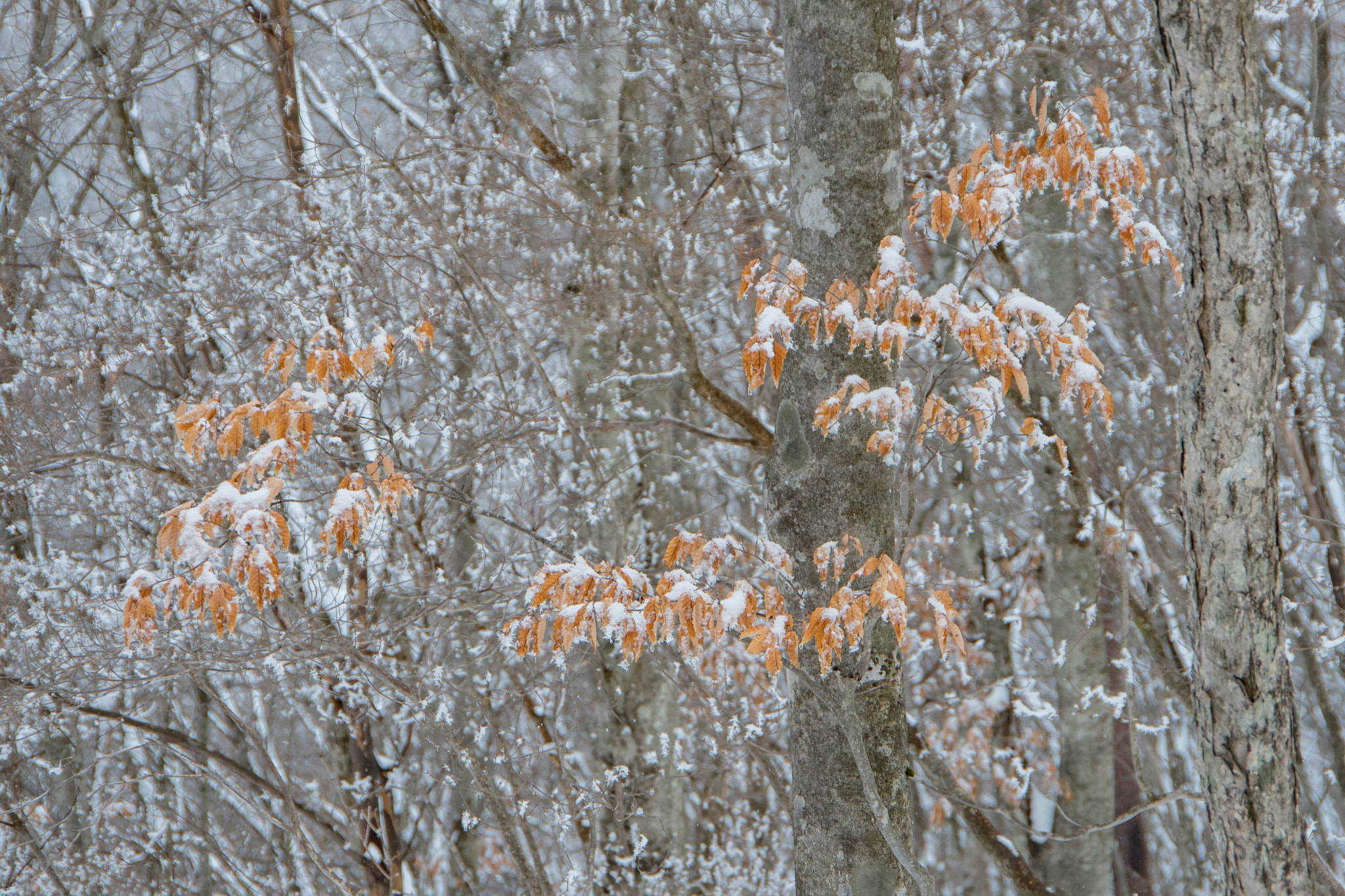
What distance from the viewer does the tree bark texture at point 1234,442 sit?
2.11 m

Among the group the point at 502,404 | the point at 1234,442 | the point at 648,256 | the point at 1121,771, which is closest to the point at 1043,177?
the point at 1234,442

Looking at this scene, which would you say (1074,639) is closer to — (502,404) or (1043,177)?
(502,404)

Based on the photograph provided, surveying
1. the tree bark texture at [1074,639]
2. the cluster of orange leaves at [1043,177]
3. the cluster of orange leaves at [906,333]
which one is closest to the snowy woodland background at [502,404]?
the tree bark texture at [1074,639]

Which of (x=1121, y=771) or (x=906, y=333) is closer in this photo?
(x=906, y=333)

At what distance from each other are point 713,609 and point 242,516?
1324mm

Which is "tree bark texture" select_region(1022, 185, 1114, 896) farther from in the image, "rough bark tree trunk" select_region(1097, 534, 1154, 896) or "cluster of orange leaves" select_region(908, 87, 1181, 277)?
"cluster of orange leaves" select_region(908, 87, 1181, 277)

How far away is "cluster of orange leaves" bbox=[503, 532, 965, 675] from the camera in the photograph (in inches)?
94.6

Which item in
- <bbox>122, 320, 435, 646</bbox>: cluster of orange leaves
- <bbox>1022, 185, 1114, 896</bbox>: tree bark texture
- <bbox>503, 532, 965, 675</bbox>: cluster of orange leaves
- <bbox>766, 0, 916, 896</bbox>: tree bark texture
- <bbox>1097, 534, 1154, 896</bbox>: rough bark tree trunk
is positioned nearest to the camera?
<bbox>503, 532, 965, 675</bbox>: cluster of orange leaves

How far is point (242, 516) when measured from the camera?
259 cm

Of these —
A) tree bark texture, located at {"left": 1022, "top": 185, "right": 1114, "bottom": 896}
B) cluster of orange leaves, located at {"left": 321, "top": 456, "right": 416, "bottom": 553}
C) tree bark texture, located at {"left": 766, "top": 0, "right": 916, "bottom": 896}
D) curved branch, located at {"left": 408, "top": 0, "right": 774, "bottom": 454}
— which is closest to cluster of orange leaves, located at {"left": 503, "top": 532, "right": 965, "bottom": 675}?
tree bark texture, located at {"left": 766, "top": 0, "right": 916, "bottom": 896}

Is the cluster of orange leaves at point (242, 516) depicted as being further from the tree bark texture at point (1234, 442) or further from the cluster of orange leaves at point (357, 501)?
the tree bark texture at point (1234, 442)

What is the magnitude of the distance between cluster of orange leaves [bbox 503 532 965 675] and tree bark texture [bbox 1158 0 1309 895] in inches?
24.5

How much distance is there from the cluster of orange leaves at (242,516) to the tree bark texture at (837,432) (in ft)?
4.29

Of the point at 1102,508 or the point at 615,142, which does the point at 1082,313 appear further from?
the point at 615,142
